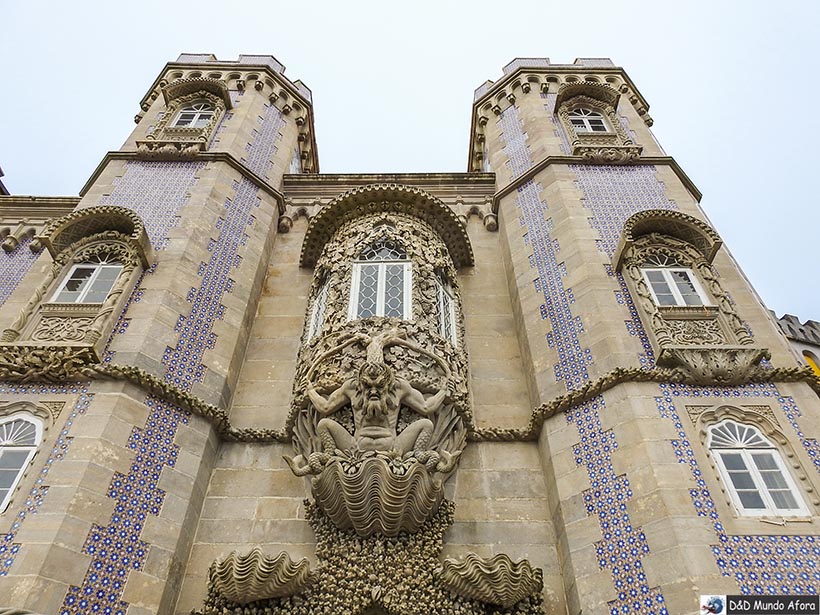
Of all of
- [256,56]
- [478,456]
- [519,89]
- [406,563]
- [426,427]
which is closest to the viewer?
[406,563]

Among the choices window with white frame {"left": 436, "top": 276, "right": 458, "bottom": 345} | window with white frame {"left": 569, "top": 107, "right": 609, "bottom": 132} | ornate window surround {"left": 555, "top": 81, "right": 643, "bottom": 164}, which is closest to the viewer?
window with white frame {"left": 436, "top": 276, "right": 458, "bottom": 345}

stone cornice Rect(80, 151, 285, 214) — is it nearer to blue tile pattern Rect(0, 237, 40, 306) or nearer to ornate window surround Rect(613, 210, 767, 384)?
blue tile pattern Rect(0, 237, 40, 306)

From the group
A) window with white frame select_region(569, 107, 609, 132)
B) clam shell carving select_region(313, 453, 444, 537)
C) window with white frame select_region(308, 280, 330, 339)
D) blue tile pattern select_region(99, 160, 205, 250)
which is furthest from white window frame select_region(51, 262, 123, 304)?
window with white frame select_region(569, 107, 609, 132)

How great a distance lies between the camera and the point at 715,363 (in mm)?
8672

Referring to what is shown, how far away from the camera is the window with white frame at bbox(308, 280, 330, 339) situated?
10695mm

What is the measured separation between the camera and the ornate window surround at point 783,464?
23.4 feet

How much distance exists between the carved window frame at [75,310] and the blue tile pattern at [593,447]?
714 cm

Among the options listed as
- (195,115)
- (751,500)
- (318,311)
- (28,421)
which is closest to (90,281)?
(28,421)

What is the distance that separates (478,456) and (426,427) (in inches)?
53.6

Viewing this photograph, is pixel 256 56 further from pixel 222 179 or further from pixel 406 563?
pixel 406 563

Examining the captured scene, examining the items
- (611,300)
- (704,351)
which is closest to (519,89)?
(611,300)

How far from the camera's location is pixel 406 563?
761 cm

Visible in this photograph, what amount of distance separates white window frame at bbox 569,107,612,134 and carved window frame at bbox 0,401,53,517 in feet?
43.3

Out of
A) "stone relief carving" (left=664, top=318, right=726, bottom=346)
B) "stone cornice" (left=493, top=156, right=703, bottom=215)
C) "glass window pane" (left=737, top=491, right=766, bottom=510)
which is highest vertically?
"stone cornice" (left=493, top=156, right=703, bottom=215)
